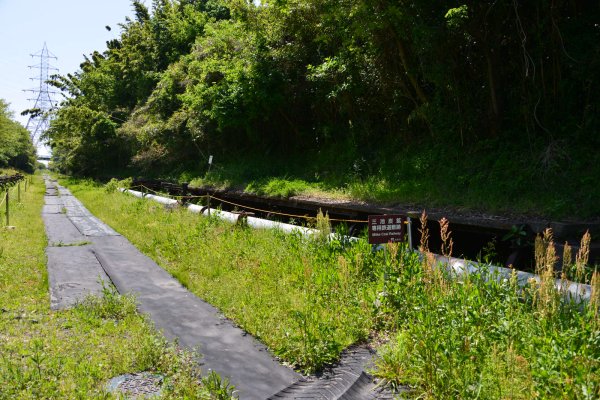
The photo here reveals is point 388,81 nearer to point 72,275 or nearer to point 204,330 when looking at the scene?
point 72,275

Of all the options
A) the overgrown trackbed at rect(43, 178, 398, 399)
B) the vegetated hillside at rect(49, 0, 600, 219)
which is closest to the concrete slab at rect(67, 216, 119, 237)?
the overgrown trackbed at rect(43, 178, 398, 399)

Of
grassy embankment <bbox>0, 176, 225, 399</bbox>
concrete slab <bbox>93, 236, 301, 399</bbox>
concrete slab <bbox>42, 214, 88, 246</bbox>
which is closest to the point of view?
grassy embankment <bbox>0, 176, 225, 399</bbox>

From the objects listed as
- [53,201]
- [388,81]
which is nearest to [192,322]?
[388,81]

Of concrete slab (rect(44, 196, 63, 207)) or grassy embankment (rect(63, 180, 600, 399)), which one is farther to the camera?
concrete slab (rect(44, 196, 63, 207))

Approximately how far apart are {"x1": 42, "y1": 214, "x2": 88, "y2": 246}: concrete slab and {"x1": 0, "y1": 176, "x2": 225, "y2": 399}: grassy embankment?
395 cm

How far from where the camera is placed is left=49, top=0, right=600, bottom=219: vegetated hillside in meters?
9.73

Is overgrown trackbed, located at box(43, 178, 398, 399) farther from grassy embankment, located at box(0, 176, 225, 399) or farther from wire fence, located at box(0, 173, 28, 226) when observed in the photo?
wire fence, located at box(0, 173, 28, 226)

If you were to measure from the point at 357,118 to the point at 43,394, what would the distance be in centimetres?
1404

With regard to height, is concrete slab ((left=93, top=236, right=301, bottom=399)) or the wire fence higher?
the wire fence

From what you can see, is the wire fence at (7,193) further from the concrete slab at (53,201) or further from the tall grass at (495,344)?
the tall grass at (495,344)

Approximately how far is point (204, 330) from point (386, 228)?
2.46 metres

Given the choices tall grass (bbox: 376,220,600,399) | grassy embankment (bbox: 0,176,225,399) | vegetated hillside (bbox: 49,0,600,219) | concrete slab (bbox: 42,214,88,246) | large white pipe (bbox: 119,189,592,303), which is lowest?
grassy embankment (bbox: 0,176,225,399)

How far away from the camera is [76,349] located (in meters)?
4.34

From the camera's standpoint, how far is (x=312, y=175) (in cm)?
1603
